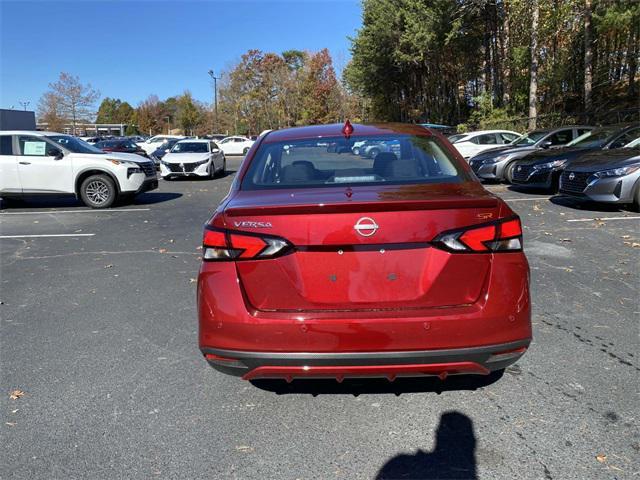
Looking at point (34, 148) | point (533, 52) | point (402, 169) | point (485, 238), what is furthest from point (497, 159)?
point (485, 238)

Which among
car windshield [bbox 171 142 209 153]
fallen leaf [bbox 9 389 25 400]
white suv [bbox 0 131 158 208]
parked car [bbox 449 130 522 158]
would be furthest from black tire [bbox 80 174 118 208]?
parked car [bbox 449 130 522 158]

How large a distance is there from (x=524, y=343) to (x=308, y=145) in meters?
1.92

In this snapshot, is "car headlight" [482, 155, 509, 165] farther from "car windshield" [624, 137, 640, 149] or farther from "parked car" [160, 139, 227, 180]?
"parked car" [160, 139, 227, 180]

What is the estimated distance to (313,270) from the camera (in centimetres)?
249

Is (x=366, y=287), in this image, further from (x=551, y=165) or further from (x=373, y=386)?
(x=551, y=165)

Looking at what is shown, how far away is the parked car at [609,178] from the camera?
349 inches

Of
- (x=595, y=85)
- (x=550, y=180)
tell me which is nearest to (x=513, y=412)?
(x=550, y=180)

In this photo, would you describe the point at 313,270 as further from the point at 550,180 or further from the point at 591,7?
the point at 591,7

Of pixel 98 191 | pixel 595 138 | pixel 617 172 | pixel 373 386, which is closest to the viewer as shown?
pixel 373 386

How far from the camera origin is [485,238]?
2.51m

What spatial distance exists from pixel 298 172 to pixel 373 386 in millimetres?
1438

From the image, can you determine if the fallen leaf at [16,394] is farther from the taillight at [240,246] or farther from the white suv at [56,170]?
the white suv at [56,170]

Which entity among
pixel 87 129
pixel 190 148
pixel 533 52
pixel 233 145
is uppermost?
pixel 87 129

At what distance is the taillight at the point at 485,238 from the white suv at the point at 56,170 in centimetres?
1046
